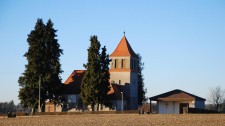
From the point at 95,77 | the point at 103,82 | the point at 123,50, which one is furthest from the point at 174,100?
the point at 123,50

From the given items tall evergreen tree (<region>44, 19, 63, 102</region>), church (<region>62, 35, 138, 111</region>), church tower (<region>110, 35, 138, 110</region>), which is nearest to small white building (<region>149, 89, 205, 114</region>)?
church (<region>62, 35, 138, 111</region>)

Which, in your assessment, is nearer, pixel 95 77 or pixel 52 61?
pixel 95 77

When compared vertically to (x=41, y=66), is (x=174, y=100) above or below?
below

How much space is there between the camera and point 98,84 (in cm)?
7981

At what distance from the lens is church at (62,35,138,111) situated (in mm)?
89500

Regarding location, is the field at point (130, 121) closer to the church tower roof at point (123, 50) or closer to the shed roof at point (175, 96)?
the shed roof at point (175, 96)

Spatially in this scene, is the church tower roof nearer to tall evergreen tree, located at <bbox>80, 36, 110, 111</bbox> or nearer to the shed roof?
tall evergreen tree, located at <bbox>80, 36, 110, 111</bbox>

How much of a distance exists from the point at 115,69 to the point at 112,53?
3.46 meters

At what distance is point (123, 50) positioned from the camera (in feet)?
317

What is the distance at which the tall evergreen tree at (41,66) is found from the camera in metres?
79.1

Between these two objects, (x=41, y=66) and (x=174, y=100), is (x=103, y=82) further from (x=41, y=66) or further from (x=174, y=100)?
(x=174, y=100)

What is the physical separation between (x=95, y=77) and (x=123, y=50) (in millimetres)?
17610

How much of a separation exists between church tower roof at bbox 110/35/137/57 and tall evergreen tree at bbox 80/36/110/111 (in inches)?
527

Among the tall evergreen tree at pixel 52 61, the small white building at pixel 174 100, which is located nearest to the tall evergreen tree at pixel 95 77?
the tall evergreen tree at pixel 52 61
